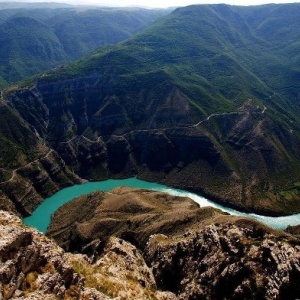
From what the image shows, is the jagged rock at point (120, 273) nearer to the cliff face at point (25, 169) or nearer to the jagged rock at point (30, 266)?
the jagged rock at point (30, 266)

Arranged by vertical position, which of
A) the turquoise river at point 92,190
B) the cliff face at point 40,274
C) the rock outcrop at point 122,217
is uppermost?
the cliff face at point 40,274

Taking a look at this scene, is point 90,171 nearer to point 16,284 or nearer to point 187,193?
point 187,193

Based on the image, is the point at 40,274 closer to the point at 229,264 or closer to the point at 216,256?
Result: the point at 229,264

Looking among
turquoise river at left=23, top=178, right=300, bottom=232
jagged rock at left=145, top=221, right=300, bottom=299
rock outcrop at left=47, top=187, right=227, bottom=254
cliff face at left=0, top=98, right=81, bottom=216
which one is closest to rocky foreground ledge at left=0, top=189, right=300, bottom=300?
jagged rock at left=145, top=221, right=300, bottom=299

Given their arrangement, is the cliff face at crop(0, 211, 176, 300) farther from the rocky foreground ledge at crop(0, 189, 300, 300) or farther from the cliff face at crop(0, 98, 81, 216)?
the cliff face at crop(0, 98, 81, 216)

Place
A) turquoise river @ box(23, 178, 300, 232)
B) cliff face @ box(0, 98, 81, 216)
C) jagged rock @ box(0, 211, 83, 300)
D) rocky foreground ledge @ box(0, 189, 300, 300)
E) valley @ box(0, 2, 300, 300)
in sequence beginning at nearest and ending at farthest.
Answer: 1. jagged rock @ box(0, 211, 83, 300)
2. rocky foreground ledge @ box(0, 189, 300, 300)
3. valley @ box(0, 2, 300, 300)
4. turquoise river @ box(23, 178, 300, 232)
5. cliff face @ box(0, 98, 81, 216)

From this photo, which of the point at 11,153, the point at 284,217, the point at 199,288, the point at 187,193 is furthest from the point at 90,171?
the point at 199,288

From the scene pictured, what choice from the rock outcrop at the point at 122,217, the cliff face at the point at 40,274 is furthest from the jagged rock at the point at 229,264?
the rock outcrop at the point at 122,217
